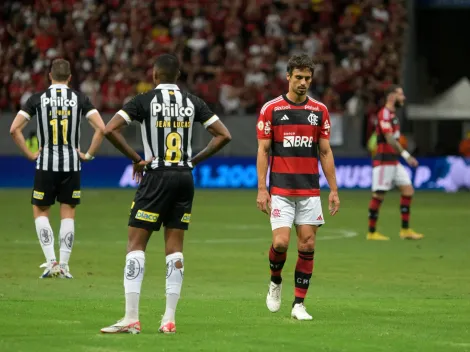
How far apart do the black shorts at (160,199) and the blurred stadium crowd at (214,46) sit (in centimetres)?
2376

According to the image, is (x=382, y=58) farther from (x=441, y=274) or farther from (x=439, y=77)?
(x=441, y=274)

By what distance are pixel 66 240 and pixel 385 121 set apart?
24.0 feet

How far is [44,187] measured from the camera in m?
13.8

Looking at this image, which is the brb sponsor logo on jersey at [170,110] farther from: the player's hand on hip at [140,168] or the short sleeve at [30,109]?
the short sleeve at [30,109]

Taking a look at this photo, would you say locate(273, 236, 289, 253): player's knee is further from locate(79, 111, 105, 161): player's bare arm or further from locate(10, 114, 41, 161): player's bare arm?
locate(10, 114, 41, 161): player's bare arm

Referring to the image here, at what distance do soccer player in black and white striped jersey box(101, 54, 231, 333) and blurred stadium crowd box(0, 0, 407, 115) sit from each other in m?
23.7

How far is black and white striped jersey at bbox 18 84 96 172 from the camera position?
44.6 feet

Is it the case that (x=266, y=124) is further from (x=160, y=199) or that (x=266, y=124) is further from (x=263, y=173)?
(x=160, y=199)

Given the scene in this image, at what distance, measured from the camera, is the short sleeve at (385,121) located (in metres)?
19.3

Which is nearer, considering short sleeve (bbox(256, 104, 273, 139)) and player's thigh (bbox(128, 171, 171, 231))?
player's thigh (bbox(128, 171, 171, 231))

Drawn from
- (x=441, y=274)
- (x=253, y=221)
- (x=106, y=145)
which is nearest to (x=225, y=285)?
(x=441, y=274)

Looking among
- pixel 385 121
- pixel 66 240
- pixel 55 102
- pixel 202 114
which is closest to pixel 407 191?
pixel 385 121

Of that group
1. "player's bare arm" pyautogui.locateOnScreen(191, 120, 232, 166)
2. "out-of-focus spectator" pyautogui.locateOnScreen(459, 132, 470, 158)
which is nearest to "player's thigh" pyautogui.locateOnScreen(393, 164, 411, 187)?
"player's bare arm" pyautogui.locateOnScreen(191, 120, 232, 166)

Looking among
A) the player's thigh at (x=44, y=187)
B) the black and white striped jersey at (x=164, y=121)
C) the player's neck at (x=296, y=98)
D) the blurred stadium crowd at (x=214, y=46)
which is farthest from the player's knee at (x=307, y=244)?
the blurred stadium crowd at (x=214, y=46)
